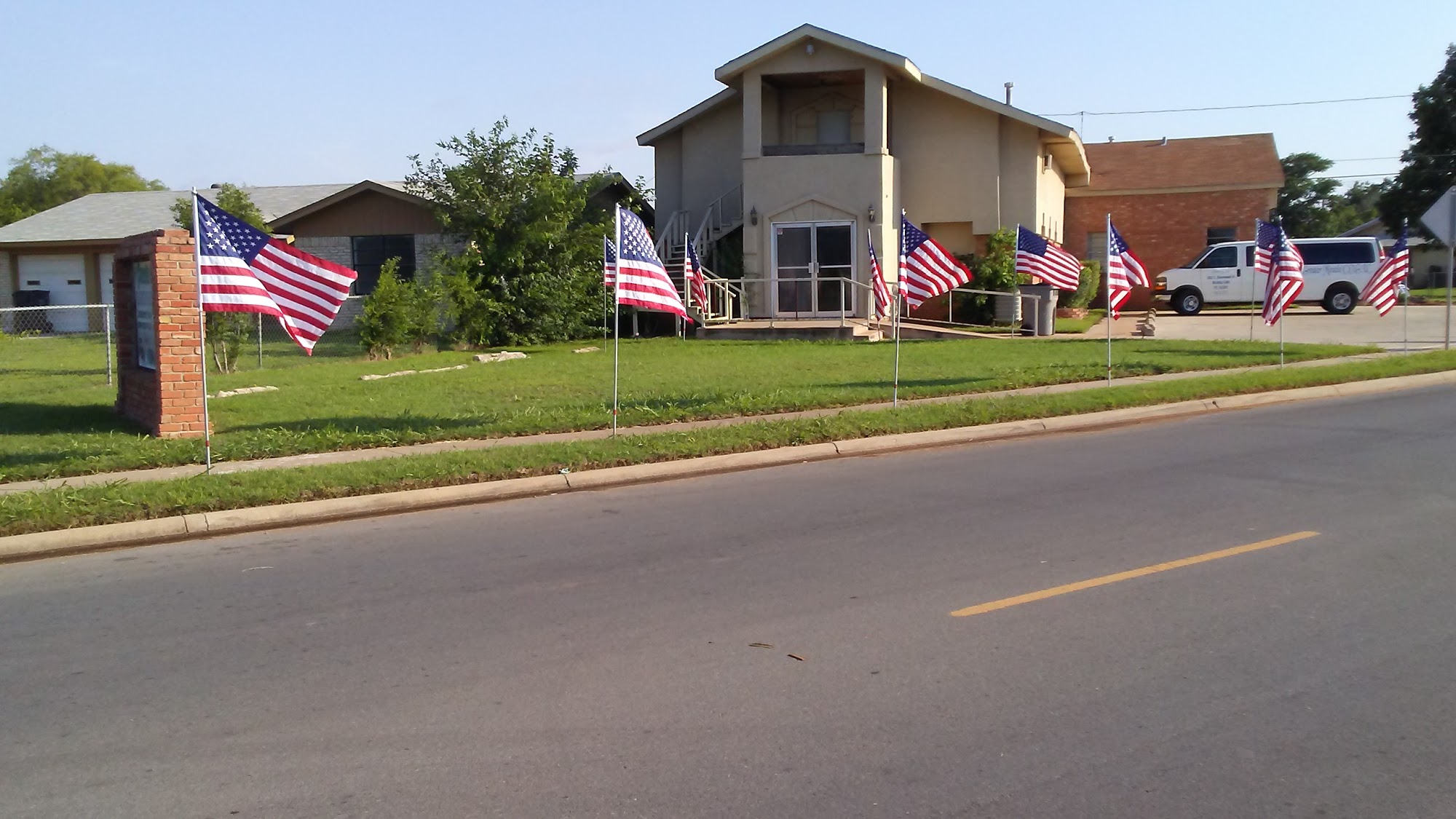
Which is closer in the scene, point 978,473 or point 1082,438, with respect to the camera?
point 978,473

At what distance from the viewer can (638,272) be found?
1323 cm

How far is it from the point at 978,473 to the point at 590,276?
17333 mm

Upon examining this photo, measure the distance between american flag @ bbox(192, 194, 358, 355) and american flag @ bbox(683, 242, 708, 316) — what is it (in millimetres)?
13955

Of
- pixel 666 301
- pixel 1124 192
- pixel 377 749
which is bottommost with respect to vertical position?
pixel 377 749

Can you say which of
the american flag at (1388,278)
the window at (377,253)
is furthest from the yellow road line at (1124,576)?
the window at (377,253)

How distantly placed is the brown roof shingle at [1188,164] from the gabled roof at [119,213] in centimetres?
2258

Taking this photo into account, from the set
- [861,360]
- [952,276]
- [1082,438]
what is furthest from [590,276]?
[1082,438]

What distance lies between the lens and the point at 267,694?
5.57 metres

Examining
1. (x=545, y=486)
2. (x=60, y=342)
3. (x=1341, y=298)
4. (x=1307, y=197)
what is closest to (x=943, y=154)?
(x=1341, y=298)

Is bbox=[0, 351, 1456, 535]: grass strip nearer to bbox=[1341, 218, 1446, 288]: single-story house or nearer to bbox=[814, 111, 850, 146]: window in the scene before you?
bbox=[814, 111, 850, 146]: window

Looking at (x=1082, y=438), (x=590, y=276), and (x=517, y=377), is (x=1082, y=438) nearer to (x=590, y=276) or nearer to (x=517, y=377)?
(x=517, y=377)

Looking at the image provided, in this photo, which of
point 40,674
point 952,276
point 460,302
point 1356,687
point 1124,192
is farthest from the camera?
point 1124,192

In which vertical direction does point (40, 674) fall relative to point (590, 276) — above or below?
below

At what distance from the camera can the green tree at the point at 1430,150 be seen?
160 ft
